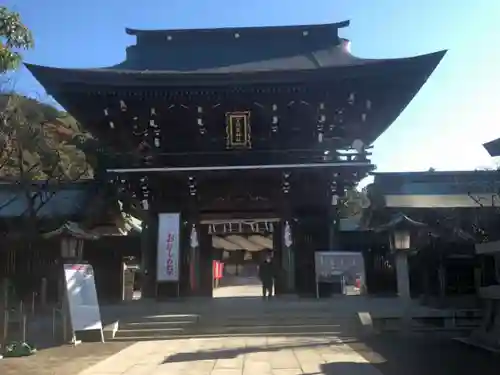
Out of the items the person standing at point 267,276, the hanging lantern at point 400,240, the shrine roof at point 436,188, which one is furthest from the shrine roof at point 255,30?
the hanging lantern at point 400,240

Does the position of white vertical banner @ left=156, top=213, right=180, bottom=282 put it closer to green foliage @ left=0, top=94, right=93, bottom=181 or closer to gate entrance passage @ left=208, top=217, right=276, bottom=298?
gate entrance passage @ left=208, top=217, right=276, bottom=298

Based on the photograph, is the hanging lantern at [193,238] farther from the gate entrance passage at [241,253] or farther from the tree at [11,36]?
the tree at [11,36]

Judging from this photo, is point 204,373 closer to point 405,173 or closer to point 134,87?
point 134,87

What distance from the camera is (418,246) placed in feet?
60.5

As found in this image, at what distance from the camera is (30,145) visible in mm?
17922

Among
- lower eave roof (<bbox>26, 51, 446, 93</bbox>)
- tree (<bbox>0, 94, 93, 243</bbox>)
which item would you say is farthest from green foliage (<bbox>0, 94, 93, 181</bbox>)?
lower eave roof (<bbox>26, 51, 446, 93</bbox>)

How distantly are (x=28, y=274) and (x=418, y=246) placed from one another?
13486 millimetres

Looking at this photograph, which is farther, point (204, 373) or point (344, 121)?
point (344, 121)

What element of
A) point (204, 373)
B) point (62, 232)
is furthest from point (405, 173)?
point (204, 373)

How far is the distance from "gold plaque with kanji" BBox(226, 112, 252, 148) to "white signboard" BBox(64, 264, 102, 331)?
24.0ft

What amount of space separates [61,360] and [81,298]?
108 inches

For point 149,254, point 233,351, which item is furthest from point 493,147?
point 149,254

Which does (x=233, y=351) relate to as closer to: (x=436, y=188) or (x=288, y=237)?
(x=288, y=237)

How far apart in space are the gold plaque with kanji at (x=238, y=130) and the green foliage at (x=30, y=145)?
6118 millimetres
